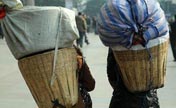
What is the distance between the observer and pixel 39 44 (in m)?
3.40

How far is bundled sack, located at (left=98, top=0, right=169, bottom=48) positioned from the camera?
320 cm

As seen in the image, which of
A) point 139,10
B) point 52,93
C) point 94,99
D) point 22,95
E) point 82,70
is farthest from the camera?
point 22,95

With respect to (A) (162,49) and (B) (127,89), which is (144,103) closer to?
(B) (127,89)

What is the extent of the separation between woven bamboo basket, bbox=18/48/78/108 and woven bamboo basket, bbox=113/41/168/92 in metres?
0.35

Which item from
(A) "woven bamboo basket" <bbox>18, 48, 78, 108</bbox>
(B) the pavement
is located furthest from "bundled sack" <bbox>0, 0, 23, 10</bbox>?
(B) the pavement

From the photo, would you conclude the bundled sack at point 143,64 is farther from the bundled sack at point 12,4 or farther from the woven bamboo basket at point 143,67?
the bundled sack at point 12,4

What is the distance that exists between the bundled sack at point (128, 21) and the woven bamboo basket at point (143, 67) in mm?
93

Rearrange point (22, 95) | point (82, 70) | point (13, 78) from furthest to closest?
point (13, 78), point (22, 95), point (82, 70)

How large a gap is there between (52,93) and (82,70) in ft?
1.40

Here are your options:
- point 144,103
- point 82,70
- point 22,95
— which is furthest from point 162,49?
point 22,95

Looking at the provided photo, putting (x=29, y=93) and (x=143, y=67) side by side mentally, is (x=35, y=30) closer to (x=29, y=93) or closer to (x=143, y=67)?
(x=143, y=67)

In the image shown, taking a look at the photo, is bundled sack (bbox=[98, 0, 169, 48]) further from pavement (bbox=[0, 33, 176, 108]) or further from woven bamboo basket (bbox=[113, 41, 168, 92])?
pavement (bbox=[0, 33, 176, 108])

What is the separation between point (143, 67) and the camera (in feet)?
10.8

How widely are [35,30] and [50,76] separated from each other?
13.8 inches
